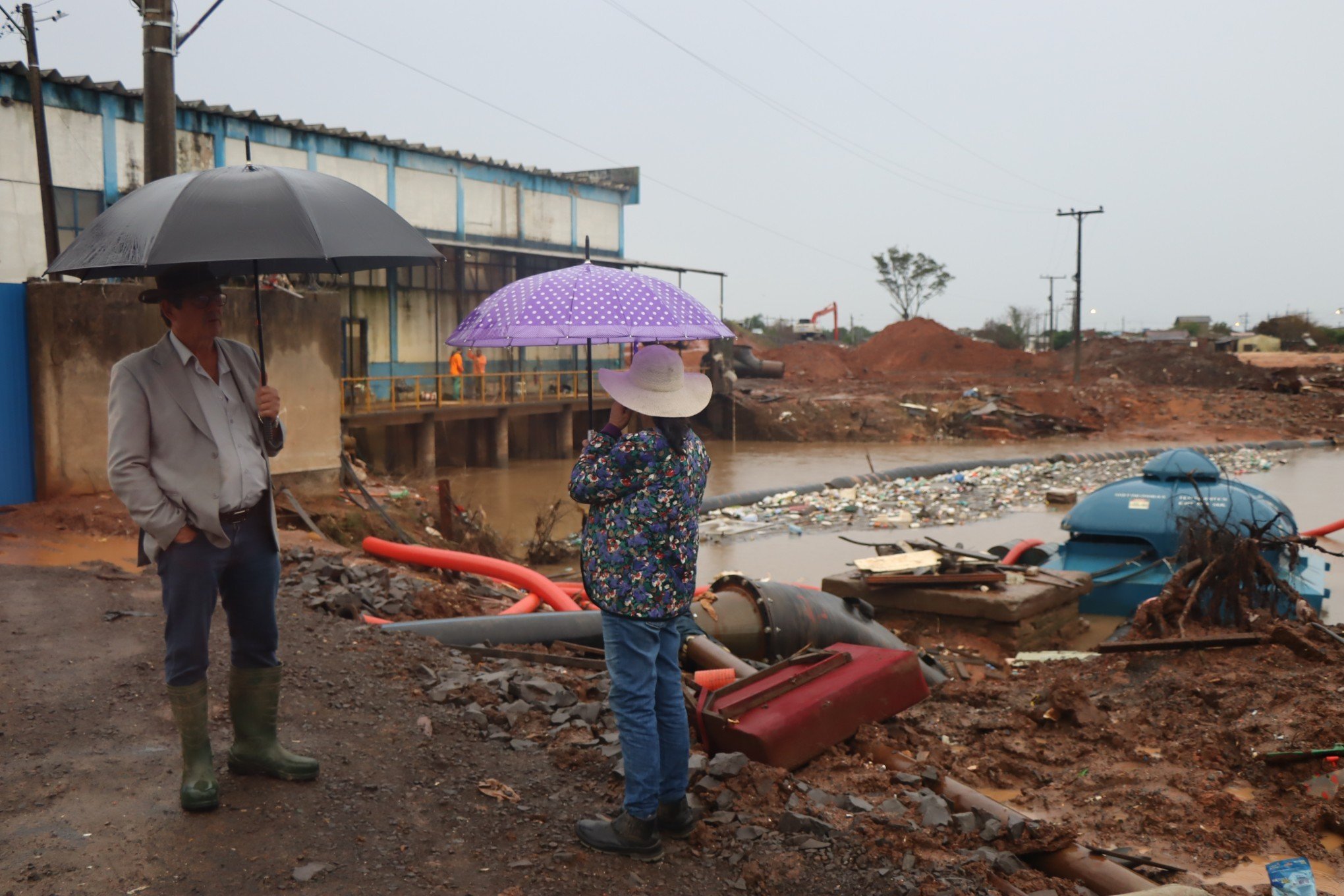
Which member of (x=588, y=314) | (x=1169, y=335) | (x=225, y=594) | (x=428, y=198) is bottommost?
(x=225, y=594)

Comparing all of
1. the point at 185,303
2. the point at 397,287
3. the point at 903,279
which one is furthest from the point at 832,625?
the point at 903,279

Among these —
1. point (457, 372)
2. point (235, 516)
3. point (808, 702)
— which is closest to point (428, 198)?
point (457, 372)

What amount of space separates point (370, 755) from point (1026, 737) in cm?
309

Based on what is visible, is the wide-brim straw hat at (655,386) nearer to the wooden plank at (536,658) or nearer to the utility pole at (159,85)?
the wooden plank at (536,658)

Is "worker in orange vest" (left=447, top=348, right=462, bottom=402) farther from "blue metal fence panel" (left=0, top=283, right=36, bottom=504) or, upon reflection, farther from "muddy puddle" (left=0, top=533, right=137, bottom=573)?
"muddy puddle" (left=0, top=533, right=137, bottom=573)

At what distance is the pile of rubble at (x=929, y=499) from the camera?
1623cm

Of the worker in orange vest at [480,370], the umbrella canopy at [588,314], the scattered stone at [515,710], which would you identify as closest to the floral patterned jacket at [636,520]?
the umbrella canopy at [588,314]

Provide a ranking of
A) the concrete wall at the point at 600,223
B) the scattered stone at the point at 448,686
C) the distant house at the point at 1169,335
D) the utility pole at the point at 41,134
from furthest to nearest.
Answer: the distant house at the point at 1169,335 → the concrete wall at the point at 600,223 → the utility pole at the point at 41,134 → the scattered stone at the point at 448,686

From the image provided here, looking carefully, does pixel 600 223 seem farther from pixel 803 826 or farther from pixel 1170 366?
pixel 803 826

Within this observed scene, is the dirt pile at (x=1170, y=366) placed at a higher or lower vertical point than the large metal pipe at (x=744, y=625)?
higher

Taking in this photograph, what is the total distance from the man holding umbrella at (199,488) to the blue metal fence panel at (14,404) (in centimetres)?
737

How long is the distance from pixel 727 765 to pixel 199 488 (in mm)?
1994

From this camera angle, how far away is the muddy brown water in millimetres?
13125

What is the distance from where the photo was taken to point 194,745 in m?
3.20
